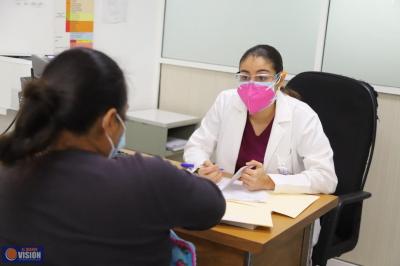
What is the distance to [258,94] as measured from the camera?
2.07 metres

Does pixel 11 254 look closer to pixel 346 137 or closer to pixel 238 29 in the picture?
pixel 346 137

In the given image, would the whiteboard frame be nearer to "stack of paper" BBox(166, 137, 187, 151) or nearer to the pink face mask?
"stack of paper" BBox(166, 137, 187, 151)

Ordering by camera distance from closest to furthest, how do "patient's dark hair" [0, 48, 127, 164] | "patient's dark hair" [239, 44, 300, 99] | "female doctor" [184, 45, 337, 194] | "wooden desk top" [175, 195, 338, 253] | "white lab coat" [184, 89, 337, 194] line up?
"patient's dark hair" [0, 48, 127, 164], "wooden desk top" [175, 195, 338, 253], "white lab coat" [184, 89, 337, 194], "female doctor" [184, 45, 337, 194], "patient's dark hair" [239, 44, 300, 99]

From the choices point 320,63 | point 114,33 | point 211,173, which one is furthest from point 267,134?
point 114,33

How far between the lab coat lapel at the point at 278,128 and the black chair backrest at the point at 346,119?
21 centimetres

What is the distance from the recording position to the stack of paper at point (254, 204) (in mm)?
1432

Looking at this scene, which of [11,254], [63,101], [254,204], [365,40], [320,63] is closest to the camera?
[63,101]

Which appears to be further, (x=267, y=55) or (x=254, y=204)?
(x=267, y=55)

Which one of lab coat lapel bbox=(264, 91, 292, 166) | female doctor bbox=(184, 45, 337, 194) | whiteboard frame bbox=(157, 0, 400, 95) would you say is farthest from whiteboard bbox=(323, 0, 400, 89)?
lab coat lapel bbox=(264, 91, 292, 166)

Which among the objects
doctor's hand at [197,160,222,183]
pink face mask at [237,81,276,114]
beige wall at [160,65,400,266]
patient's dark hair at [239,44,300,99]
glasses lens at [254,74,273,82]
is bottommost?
beige wall at [160,65,400,266]

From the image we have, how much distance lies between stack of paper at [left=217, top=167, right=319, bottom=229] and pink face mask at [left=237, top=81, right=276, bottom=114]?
41 centimetres

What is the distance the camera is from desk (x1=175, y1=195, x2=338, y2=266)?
1.37 metres

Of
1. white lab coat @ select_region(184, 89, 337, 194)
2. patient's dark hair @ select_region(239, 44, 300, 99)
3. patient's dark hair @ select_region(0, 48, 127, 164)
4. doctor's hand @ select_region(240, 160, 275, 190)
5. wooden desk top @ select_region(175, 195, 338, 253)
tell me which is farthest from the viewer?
patient's dark hair @ select_region(239, 44, 300, 99)

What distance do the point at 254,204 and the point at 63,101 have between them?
2.74ft
